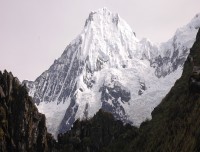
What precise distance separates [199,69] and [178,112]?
17.3m

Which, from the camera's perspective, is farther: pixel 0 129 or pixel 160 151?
pixel 0 129

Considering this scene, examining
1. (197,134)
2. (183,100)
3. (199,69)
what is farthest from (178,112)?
(197,134)

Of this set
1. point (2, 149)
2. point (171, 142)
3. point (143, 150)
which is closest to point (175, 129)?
point (171, 142)

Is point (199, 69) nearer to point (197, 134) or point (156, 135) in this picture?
point (156, 135)

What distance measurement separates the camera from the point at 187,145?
159m

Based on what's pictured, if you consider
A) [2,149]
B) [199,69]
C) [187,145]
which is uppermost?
[199,69]

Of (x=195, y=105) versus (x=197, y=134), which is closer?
(x=197, y=134)

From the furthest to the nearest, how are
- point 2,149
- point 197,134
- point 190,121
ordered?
point 2,149 < point 190,121 < point 197,134

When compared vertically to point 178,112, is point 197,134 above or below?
below

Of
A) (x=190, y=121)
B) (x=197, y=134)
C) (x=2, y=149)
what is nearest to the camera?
(x=197, y=134)

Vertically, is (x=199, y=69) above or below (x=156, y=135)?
above

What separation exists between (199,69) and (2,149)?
73.6m

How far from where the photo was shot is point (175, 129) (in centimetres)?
18325

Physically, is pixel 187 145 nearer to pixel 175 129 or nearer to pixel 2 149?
pixel 175 129
